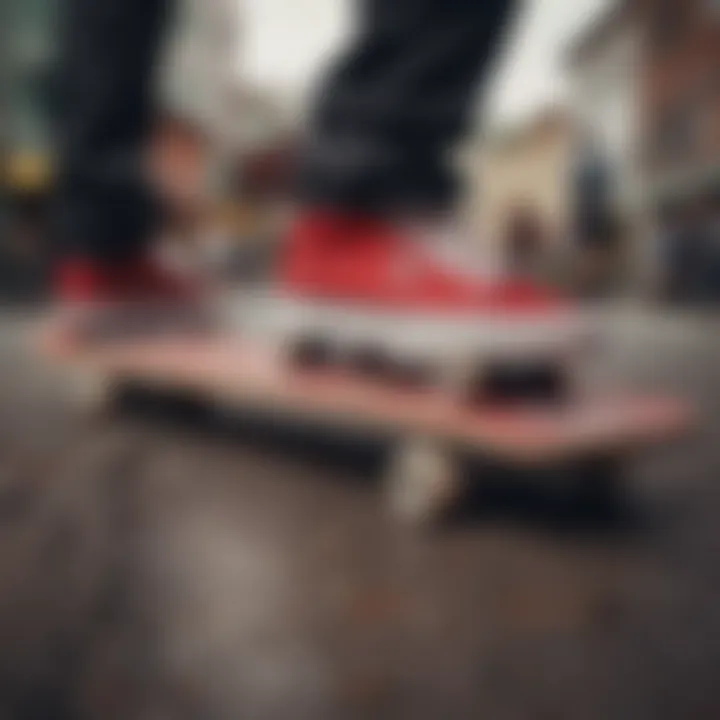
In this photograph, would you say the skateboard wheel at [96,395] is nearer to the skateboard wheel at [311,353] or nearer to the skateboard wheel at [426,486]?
the skateboard wheel at [311,353]

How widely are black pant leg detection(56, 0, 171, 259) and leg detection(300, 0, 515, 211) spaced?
0.32m

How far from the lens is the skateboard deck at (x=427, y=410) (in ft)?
1.71

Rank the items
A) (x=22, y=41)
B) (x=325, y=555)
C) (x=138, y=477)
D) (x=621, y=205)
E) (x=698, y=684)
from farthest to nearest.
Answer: (x=22, y=41) < (x=621, y=205) < (x=138, y=477) < (x=325, y=555) < (x=698, y=684)

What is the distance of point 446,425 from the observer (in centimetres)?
54

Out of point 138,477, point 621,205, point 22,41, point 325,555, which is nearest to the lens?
point 325,555

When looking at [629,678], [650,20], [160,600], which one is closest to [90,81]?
[650,20]

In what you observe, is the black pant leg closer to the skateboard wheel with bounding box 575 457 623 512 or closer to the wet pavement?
the wet pavement

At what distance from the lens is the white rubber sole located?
0.56m

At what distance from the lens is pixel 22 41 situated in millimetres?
1208

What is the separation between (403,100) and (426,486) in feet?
0.84

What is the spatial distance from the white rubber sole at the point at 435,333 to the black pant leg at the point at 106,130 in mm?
281

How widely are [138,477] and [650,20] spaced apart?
55 cm

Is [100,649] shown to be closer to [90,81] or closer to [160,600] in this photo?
[160,600]

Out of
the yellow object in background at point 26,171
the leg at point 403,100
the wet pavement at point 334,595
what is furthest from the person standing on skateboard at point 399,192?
the yellow object in background at point 26,171
